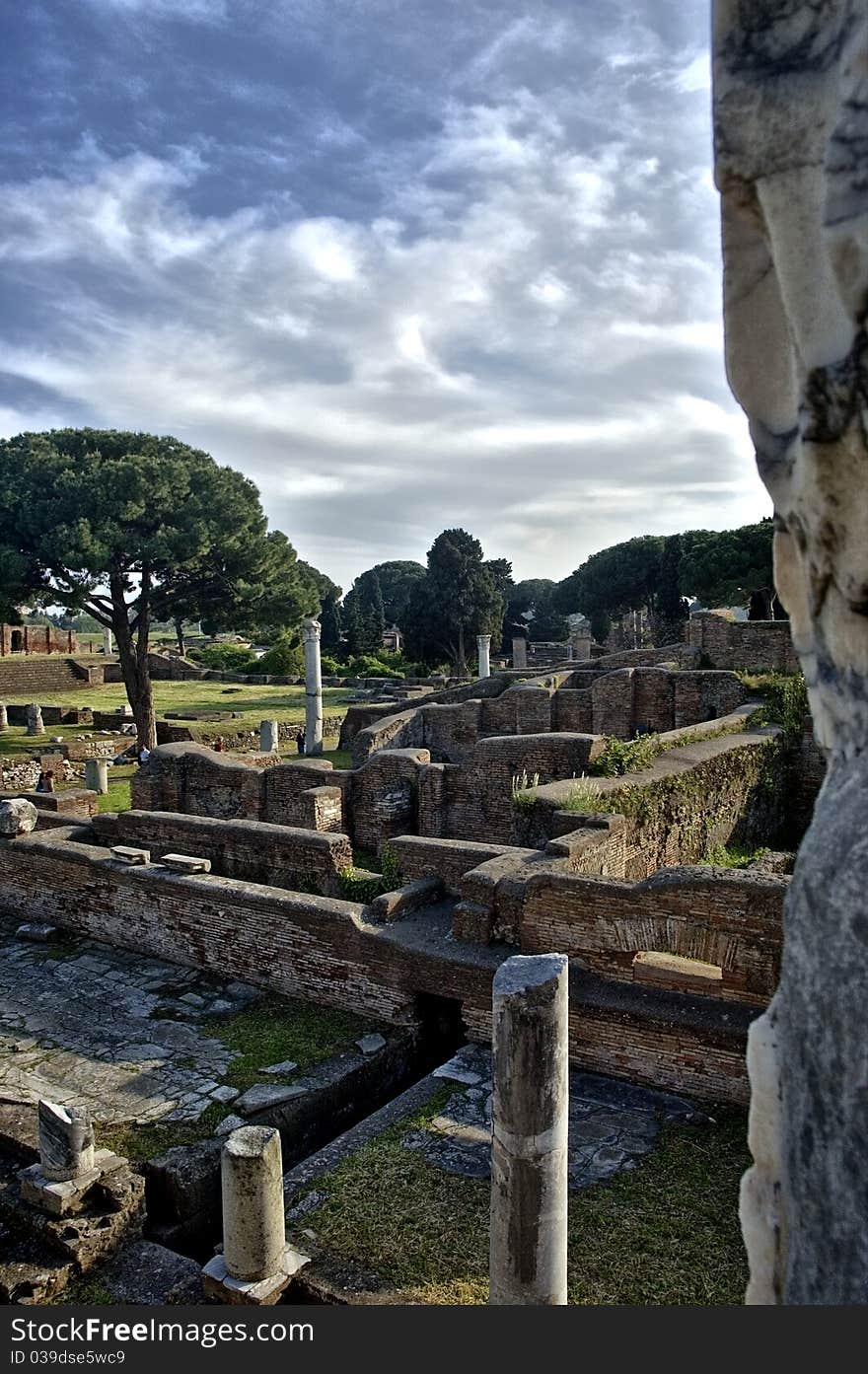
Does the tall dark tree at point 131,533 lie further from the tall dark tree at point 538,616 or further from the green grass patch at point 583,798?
the tall dark tree at point 538,616

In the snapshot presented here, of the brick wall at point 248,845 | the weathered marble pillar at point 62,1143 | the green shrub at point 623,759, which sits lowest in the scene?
the weathered marble pillar at point 62,1143

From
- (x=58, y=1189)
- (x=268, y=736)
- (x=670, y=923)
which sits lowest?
(x=58, y=1189)

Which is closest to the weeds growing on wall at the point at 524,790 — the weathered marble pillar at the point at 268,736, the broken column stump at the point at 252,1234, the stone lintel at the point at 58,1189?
the stone lintel at the point at 58,1189

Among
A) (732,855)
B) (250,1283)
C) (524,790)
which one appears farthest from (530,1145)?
(732,855)

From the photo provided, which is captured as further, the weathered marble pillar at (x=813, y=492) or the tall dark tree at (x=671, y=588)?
the tall dark tree at (x=671, y=588)

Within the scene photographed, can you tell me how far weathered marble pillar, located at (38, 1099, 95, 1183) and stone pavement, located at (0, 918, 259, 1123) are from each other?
87 cm

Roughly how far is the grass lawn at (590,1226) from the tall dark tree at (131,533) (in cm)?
1921

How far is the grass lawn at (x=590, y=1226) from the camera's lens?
4.36 m

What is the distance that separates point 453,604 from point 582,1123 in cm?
3889

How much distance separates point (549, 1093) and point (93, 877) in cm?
678

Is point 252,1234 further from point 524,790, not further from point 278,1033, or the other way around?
point 524,790

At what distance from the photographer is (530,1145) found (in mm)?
4059

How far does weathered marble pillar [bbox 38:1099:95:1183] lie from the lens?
5148 millimetres

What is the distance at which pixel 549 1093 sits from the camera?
13.5 ft
